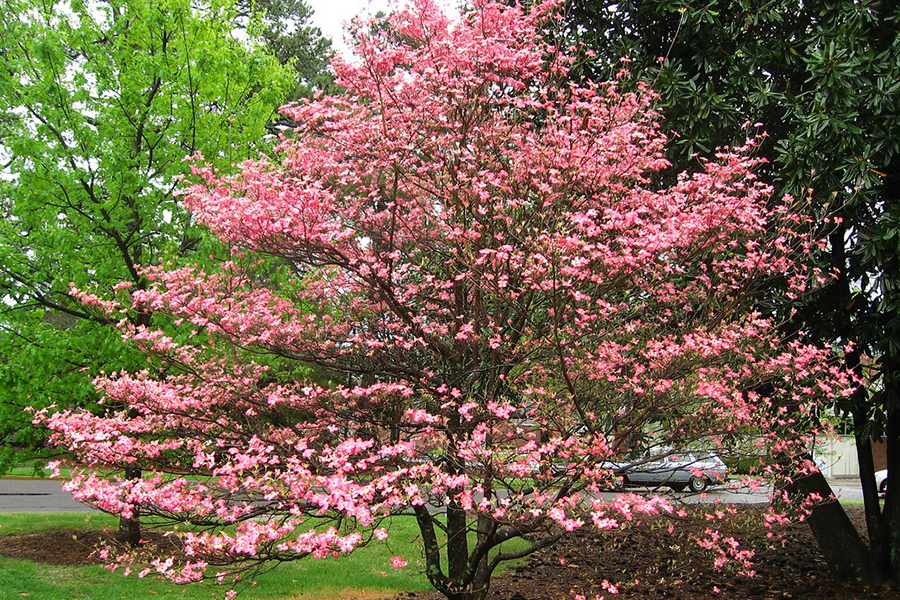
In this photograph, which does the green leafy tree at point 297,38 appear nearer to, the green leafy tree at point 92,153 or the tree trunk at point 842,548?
the green leafy tree at point 92,153

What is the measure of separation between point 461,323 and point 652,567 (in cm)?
557

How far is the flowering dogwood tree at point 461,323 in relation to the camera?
516cm

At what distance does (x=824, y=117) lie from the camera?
6.93 meters

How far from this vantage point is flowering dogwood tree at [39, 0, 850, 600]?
5164 millimetres

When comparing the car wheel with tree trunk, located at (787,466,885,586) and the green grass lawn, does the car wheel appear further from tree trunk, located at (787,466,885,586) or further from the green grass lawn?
the green grass lawn

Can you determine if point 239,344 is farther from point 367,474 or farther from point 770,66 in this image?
point 770,66

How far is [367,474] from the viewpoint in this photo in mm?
5430

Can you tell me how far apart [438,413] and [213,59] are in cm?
627

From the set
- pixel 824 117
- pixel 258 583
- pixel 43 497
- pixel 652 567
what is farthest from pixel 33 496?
pixel 824 117

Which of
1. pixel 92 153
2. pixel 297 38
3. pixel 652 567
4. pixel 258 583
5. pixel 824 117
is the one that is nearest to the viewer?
pixel 824 117

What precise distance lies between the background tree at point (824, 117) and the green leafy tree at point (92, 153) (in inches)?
202

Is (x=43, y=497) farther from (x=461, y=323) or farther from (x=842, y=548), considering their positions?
(x=842, y=548)

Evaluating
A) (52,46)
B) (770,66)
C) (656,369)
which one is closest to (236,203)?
(656,369)

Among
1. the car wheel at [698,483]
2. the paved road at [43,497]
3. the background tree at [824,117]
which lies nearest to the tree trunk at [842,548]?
the background tree at [824,117]
